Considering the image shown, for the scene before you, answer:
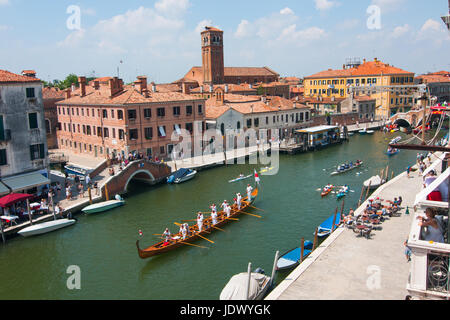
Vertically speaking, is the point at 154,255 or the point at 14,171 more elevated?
the point at 14,171

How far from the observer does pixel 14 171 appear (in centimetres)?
3200

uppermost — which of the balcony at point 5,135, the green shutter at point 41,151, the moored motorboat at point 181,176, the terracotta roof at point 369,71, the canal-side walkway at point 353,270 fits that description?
the terracotta roof at point 369,71

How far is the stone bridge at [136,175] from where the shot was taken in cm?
3645

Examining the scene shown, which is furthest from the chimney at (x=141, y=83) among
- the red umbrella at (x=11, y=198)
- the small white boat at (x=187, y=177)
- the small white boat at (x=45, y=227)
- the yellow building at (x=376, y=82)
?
the yellow building at (x=376, y=82)

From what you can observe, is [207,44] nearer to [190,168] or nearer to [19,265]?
[190,168]

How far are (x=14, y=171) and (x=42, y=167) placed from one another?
2.56m

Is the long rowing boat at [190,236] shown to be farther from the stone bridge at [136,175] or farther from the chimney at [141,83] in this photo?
the chimney at [141,83]

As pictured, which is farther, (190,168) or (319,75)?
(319,75)

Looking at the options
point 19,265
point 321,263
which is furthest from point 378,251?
point 19,265

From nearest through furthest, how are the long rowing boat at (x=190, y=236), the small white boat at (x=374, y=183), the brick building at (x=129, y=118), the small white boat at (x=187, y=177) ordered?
1. the long rowing boat at (x=190, y=236)
2. the small white boat at (x=374, y=183)
3. the small white boat at (x=187, y=177)
4. the brick building at (x=129, y=118)

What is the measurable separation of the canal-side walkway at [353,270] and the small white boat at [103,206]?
63.9 ft

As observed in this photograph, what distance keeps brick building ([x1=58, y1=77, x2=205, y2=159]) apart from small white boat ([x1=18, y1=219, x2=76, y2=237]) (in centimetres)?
1658
